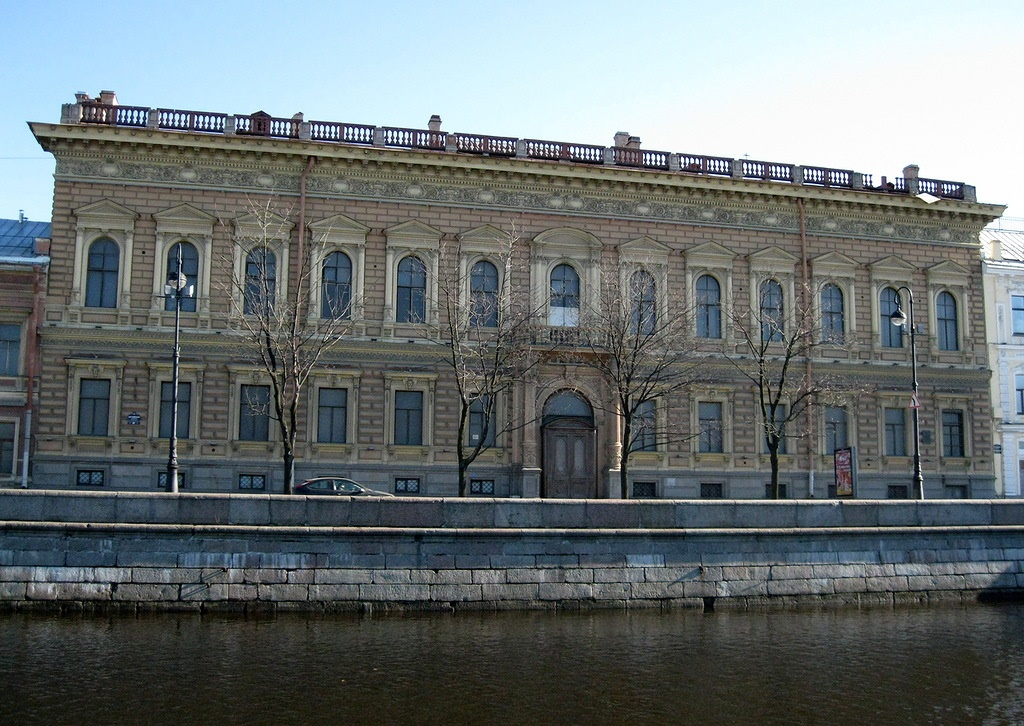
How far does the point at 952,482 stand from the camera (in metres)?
37.2

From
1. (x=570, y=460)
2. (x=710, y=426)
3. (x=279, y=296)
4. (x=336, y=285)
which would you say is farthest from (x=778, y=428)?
(x=279, y=296)

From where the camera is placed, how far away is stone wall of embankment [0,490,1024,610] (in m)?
18.3

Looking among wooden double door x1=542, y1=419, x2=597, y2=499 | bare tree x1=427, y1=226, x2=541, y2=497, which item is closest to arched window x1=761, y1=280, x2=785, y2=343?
wooden double door x1=542, y1=419, x2=597, y2=499

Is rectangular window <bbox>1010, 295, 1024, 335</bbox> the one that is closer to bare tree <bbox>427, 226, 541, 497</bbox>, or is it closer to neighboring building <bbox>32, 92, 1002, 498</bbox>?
neighboring building <bbox>32, 92, 1002, 498</bbox>

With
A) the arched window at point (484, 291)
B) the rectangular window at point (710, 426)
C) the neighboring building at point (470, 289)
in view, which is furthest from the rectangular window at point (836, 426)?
the arched window at point (484, 291)

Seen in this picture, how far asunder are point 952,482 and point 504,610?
2460cm

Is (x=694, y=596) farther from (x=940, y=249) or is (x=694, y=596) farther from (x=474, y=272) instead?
(x=940, y=249)

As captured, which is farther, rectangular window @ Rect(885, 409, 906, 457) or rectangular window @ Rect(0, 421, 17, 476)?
rectangular window @ Rect(885, 409, 906, 457)

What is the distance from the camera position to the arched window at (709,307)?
36250 millimetres

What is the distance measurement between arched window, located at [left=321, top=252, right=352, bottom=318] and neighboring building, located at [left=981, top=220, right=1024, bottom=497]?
2488 cm

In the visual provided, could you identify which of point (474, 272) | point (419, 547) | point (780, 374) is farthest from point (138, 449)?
point (780, 374)

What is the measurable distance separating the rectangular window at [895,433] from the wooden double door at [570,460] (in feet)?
37.5

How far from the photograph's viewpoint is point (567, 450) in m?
34.5

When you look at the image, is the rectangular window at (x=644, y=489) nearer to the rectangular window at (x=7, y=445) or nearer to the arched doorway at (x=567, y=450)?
the arched doorway at (x=567, y=450)
